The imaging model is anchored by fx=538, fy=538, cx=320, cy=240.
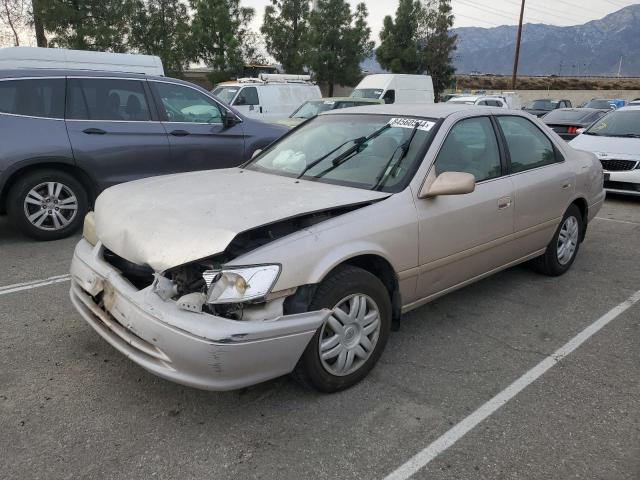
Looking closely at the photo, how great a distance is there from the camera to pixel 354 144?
3.84 meters

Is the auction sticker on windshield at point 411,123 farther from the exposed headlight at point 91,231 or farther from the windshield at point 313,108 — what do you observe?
the windshield at point 313,108

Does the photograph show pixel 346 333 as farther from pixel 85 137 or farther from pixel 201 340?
pixel 85 137

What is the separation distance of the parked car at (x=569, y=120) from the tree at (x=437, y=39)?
730 inches

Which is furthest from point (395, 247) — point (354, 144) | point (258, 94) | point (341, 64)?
point (341, 64)

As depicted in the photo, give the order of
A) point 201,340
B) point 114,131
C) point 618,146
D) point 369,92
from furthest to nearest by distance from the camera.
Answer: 1. point 369,92
2. point 618,146
3. point 114,131
4. point 201,340

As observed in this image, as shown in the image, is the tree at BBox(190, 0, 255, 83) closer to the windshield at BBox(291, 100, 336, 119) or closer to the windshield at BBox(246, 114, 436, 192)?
the windshield at BBox(291, 100, 336, 119)

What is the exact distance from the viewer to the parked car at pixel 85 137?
5723mm

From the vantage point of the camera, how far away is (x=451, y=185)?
130 inches

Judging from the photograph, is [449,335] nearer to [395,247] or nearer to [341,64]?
[395,247]

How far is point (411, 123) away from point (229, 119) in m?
3.91

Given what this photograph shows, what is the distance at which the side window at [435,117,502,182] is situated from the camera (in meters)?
3.72

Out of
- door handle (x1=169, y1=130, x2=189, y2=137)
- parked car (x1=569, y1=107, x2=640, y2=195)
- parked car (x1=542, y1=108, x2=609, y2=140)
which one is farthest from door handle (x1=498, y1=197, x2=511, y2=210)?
parked car (x1=542, y1=108, x2=609, y2=140)

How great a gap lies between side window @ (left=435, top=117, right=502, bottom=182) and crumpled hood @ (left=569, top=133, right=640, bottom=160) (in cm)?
564

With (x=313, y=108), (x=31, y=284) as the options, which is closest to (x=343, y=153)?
(x=31, y=284)
